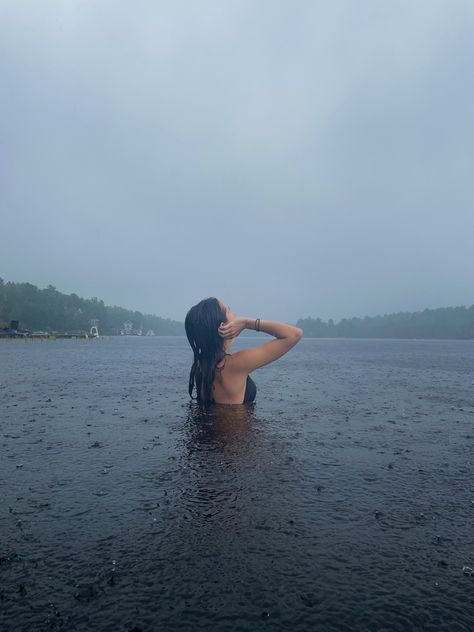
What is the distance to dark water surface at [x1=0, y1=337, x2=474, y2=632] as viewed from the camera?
8.19ft

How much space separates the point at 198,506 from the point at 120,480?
1400 mm

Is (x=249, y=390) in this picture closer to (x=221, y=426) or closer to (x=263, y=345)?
(x=221, y=426)

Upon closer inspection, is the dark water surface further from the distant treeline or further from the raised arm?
the distant treeline

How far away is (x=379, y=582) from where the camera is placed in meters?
2.80

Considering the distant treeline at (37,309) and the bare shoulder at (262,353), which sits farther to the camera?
the distant treeline at (37,309)

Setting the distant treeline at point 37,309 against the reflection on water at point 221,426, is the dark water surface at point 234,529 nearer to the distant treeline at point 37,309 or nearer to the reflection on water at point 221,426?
the reflection on water at point 221,426

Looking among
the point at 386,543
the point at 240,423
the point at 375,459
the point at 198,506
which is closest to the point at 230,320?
the point at 240,423

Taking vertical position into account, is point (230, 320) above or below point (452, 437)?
above

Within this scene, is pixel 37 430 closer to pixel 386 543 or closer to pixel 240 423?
pixel 240 423

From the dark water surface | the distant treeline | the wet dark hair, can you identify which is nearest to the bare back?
the wet dark hair

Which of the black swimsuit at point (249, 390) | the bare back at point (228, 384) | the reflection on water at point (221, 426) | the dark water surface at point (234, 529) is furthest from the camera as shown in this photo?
the black swimsuit at point (249, 390)

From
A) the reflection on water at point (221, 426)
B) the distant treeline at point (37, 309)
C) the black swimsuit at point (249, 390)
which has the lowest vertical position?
the reflection on water at point (221, 426)

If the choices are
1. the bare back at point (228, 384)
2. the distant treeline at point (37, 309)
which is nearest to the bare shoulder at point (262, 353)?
the bare back at point (228, 384)

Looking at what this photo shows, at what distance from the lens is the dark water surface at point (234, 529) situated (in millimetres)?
2496
